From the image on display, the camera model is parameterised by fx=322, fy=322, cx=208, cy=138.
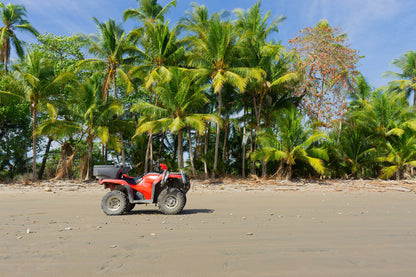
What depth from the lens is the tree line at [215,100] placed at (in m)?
17.7

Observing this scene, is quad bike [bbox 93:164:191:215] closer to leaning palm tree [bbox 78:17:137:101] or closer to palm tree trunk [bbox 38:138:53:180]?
leaning palm tree [bbox 78:17:137:101]

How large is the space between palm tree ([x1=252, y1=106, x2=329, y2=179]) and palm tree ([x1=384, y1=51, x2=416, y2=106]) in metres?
21.6

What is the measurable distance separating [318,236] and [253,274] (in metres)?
1.78

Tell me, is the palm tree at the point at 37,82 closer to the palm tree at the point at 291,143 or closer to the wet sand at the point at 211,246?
the palm tree at the point at 291,143

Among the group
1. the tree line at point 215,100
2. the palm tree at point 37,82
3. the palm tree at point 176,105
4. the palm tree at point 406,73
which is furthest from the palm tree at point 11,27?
the palm tree at point 406,73

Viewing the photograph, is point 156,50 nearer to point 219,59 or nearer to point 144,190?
point 219,59

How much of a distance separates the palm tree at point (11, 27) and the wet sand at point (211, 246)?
21.9 metres

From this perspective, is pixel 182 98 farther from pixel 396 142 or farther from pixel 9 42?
pixel 9 42

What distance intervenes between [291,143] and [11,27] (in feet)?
71.4

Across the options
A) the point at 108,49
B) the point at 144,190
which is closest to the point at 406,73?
the point at 108,49

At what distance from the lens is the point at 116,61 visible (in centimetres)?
2075

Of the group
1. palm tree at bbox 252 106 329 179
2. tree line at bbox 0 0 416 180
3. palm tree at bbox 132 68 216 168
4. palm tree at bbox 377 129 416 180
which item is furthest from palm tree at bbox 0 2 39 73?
palm tree at bbox 377 129 416 180

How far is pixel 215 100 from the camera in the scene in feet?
71.7

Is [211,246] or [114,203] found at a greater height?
[114,203]
